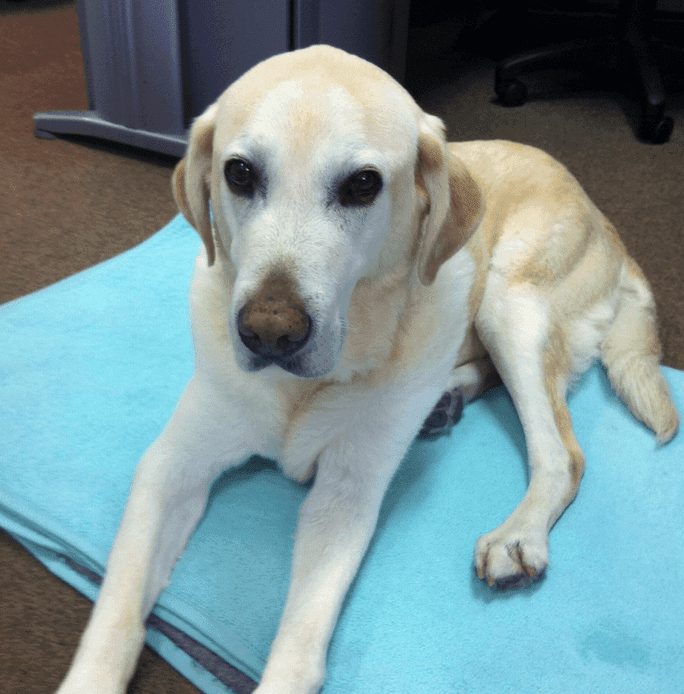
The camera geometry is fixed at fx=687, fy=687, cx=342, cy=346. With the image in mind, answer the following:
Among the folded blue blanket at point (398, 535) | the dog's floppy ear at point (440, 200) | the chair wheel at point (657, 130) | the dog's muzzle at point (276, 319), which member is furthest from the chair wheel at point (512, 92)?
the dog's muzzle at point (276, 319)

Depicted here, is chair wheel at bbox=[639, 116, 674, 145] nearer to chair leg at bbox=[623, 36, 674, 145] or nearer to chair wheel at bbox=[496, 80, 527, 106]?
chair leg at bbox=[623, 36, 674, 145]

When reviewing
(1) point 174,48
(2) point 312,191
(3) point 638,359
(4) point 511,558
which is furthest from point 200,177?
(1) point 174,48

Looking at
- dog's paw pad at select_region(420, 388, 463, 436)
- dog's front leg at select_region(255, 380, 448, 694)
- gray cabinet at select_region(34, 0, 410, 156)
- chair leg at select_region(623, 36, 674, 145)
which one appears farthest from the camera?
chair leg at select_region(623, 36, 674, 145)

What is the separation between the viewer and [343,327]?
117 cm

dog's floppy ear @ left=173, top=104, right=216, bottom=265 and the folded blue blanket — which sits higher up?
dog's floppy ear @ left=173, top=104, right=216, bottom=265

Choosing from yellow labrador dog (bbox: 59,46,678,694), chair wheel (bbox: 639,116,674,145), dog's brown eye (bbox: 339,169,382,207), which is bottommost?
chair wheel (bbox: 639,116,674,145)

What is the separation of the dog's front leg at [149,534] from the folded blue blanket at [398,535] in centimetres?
7

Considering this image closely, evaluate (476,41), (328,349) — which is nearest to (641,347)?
(328,349)

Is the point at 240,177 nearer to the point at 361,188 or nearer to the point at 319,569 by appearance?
the point at 361,188

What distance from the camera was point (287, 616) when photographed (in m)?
1.20

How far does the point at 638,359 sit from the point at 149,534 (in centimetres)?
128

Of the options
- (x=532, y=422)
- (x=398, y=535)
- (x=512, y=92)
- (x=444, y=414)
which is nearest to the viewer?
(x=398, y=535)

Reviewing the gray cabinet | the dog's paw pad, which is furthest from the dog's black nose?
the gray cabinet

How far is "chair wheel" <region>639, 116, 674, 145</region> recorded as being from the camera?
352cm
